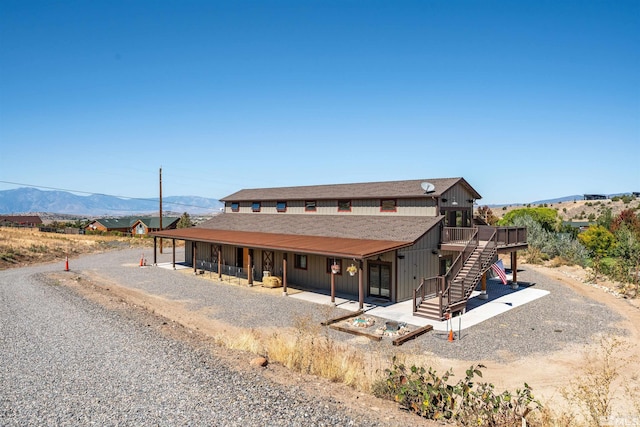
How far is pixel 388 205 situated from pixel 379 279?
4994mm

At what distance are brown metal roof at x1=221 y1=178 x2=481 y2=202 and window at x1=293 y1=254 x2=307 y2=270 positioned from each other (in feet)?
15.0

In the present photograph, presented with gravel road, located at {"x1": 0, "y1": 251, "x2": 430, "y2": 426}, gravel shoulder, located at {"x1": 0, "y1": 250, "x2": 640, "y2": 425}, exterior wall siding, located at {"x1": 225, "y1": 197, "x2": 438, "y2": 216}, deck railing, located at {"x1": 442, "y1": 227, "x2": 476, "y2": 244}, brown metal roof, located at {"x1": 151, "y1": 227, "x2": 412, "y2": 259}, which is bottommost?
gravel shoulder, located at {"x1": 0, "y1": 250, "x2": 640, "y2": 425}

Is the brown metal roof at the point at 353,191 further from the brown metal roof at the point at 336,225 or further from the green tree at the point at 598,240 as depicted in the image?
the green tree at the point at 598,240

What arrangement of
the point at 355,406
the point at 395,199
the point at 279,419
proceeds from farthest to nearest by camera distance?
the point at 395,199 < the point at 355,406 < the point at 279,419

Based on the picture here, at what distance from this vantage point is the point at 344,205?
25.5 m

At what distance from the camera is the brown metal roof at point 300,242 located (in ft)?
59.4

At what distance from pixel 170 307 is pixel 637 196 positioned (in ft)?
390

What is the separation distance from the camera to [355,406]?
798cm

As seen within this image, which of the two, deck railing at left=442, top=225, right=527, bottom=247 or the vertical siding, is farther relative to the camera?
deck railing at left=442, top=225, right=527, bottom=247

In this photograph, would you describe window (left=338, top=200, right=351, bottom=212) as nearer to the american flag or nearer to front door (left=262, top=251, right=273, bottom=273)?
front door (left=262, top=251, right=273, bottom=273)

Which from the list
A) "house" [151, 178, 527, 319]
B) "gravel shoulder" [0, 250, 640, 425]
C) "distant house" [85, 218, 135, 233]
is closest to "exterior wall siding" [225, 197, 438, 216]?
"house" [151, 178, 527, 319]

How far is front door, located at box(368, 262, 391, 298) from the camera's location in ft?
64.2

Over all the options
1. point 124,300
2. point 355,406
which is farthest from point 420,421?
point 124,300

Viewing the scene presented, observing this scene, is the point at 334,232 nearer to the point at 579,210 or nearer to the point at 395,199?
the point at 395,199
